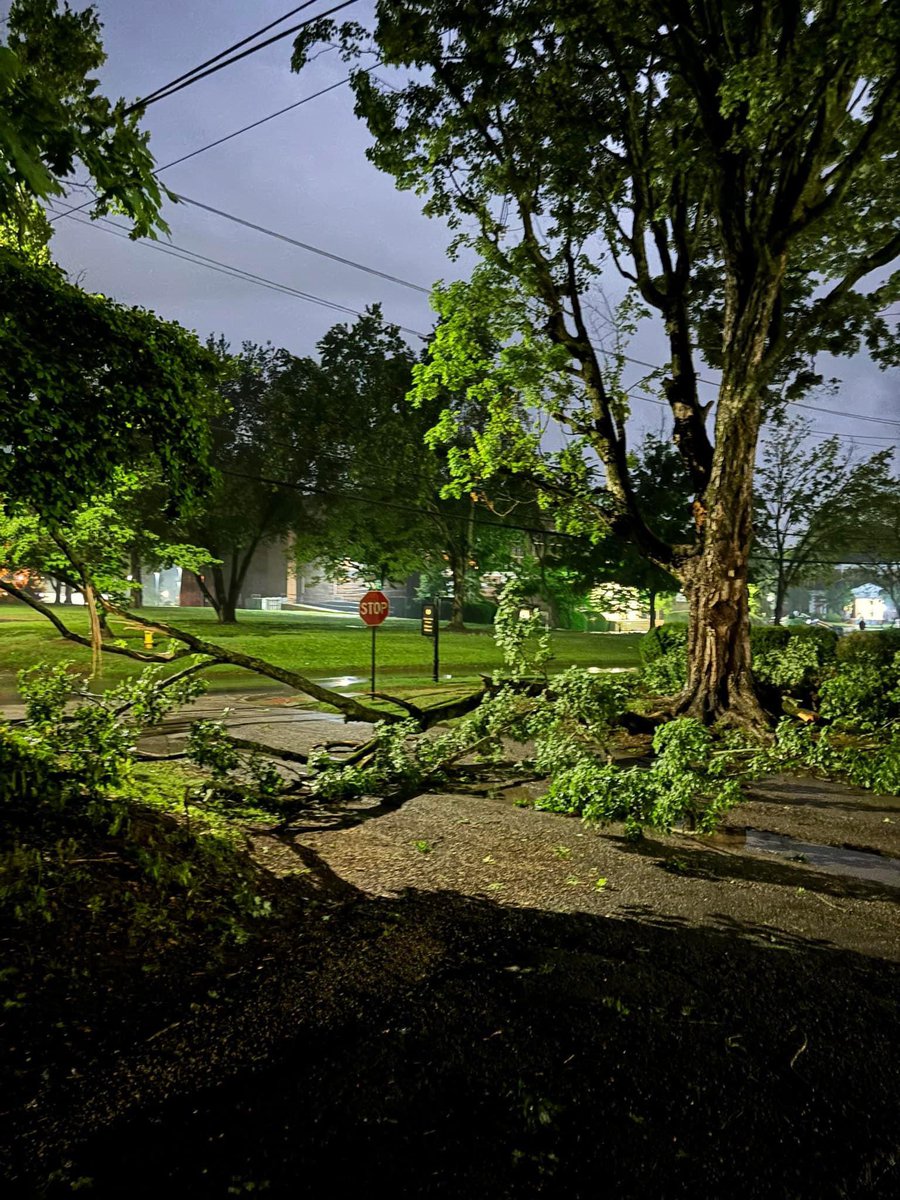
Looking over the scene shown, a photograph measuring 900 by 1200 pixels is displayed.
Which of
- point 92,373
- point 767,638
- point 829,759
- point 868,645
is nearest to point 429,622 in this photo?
point 767,638

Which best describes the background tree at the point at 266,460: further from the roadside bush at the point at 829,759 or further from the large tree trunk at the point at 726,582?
the roadside bush at the point at 829,759

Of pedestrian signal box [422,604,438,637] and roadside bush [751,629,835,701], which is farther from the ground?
pedestrian signal box [422,604,438,637]

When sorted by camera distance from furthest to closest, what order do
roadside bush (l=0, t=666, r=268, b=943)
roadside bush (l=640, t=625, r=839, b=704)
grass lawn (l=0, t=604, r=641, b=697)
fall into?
grass lawn (l=0, t=604, r=641, b=697) → roadside bush (l=640, t=625, r=839, b=704) → roadside bush (l=0, t=666, r=268, b=943)

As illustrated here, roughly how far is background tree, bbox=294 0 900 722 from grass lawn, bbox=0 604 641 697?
9.52 meters

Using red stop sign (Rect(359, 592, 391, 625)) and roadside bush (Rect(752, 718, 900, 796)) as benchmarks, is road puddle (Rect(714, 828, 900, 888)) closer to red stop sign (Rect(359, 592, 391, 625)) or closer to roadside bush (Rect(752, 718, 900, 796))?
roadside bush (Rect(752, 718, 900, 796))

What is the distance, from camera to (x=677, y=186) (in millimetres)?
13430

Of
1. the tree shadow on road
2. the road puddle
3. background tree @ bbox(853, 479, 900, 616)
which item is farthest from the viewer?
background tree @ bbox(853, 479, 900, 616)

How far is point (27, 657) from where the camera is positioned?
72.6 ft

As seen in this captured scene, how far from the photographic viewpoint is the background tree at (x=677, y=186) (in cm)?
1080

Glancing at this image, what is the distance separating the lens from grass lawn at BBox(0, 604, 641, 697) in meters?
21.3

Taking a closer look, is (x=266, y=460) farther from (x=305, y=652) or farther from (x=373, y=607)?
(x=373, y=607)

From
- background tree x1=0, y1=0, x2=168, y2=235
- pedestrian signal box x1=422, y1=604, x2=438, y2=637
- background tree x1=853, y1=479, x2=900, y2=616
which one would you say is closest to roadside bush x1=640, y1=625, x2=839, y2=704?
pedestrian signal box x1=422, y1=604, x2=438, y2=637

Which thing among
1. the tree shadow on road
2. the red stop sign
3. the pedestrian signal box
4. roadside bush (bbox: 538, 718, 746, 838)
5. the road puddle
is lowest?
the road puddle

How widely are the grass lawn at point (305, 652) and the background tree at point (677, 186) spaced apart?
31.2 feet
